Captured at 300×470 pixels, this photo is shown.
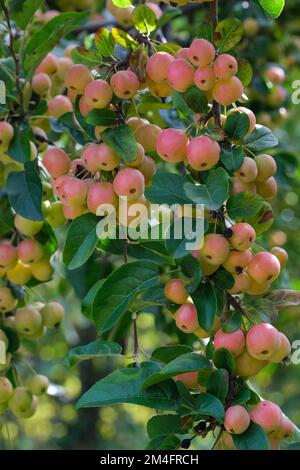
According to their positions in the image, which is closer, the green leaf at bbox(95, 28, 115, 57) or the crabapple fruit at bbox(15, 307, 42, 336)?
the green leaf at bbox(95, 28, 115, 57)

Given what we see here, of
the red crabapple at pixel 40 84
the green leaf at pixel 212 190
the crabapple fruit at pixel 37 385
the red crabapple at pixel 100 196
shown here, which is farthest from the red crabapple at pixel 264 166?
the crabapple fruit at pixel 37 385

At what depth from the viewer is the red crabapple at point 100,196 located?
45.9 inches

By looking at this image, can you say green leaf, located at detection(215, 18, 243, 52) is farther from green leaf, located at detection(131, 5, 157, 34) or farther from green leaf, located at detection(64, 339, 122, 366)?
green leaf, located at detection(64, 339, 122, 366)

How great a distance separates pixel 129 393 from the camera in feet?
3.51

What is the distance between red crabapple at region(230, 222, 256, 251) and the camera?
108 cm

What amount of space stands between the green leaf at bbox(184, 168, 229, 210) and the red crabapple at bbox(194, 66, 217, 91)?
0.13m

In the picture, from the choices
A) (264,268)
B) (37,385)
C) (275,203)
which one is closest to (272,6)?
(264,268)

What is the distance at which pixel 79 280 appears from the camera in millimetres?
1839

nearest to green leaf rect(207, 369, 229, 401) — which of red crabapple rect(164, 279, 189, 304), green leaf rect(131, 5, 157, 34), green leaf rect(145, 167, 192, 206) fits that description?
red crabapple rect(164, 279, 189, 304)

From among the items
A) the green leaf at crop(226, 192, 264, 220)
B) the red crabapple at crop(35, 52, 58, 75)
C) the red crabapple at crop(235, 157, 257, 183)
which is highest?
the red crabapple at crop(235, 157, 257, 183)

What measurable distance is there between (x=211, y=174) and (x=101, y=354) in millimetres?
308

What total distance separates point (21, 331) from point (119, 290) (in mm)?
456

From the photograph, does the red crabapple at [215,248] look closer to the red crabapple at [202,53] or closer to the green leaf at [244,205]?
the green leaf at [244,205]

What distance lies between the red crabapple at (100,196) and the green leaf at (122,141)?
2.0 inches
